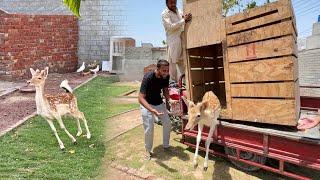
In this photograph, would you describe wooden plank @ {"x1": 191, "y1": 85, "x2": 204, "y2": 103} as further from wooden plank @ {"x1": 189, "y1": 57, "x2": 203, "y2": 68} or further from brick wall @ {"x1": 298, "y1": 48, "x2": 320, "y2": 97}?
brick wall @ {"x1": 298, "y1": 48, "x2": 320, "y2": 97}

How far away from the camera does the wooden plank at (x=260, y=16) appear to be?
4488mm

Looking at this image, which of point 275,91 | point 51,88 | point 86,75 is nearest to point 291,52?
point 275,91

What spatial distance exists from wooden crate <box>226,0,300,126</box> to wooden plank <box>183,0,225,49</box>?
0.20 meters

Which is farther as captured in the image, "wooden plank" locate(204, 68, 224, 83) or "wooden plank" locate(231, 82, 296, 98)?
"wooden plank" locate(204, 68, 224, 83)

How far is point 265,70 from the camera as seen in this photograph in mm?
4727

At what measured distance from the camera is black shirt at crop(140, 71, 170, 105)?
5.63 m

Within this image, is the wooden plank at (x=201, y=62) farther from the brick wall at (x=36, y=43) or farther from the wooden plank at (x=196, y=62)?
the brick wall at (x=36, y=43)

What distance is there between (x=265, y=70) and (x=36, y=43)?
11490mm

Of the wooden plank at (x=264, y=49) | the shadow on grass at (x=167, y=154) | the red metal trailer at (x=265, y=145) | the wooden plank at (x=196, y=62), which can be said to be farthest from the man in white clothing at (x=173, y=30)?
the shadow on grass at (x=167, y=154)

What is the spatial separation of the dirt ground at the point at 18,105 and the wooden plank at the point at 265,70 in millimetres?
4560

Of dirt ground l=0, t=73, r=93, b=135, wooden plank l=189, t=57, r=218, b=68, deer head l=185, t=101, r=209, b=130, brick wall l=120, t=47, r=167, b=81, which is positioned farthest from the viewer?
brick wall l=120, t=47, r=167, b=81

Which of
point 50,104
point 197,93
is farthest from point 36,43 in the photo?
point 197,93

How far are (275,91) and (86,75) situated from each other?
417 inches

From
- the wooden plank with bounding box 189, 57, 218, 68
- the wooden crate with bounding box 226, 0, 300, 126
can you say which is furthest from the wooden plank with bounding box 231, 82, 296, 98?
the wooden plank with bounding box 189, 57, 218, 68
